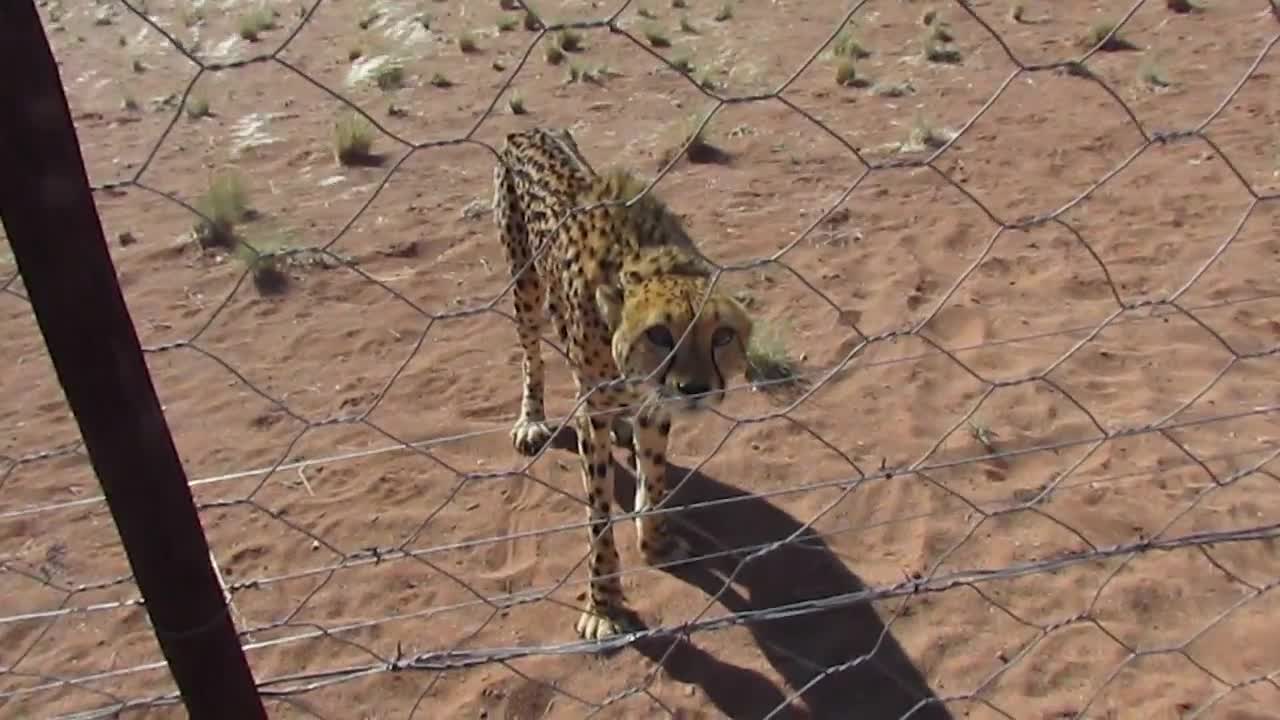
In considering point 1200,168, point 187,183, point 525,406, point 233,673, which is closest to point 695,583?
point 525,406

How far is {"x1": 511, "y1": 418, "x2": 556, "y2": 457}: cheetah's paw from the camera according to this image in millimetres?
3492

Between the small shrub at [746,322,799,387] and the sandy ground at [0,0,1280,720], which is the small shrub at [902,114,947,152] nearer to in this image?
the sandy ground at [0,0,1280,720]

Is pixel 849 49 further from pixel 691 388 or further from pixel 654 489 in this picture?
pixel 691 388

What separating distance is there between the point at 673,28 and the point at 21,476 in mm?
5607

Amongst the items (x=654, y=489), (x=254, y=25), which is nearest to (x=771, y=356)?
(x=654, y=489)

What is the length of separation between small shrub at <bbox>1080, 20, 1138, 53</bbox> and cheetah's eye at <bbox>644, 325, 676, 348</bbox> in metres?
5.08

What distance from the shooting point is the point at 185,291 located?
470cm

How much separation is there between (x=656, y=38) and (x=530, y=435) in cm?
480

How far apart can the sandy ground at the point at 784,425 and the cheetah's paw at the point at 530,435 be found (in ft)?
0.18

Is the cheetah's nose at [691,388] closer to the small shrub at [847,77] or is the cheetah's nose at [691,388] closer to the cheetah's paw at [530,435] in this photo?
the cheetah's paw at [530,435]

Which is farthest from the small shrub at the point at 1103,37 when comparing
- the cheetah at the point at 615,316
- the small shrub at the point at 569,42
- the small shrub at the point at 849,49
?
the cheetah at the point at 615,316

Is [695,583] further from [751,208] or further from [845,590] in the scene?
[751,208]

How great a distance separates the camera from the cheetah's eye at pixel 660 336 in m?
2.46

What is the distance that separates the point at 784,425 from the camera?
3.41 m
